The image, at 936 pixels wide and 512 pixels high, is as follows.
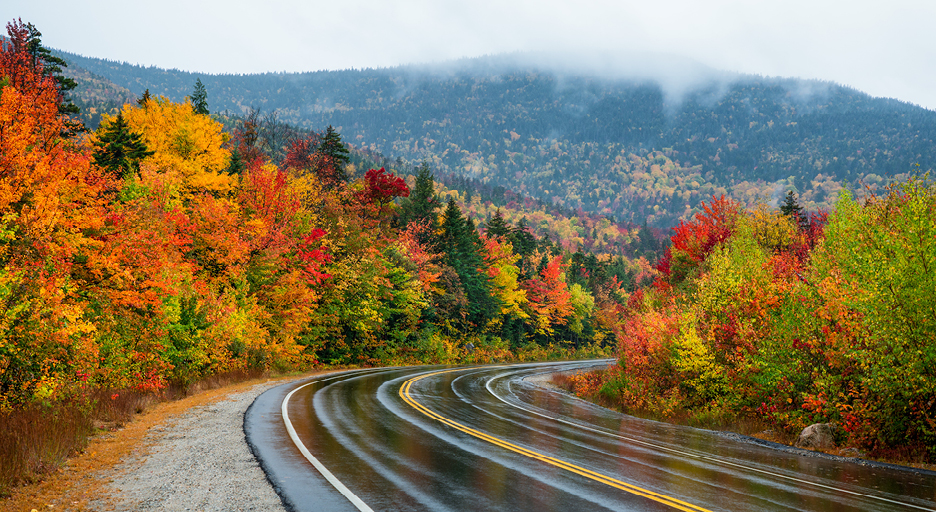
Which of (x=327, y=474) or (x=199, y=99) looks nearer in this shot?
(x=327, y=474)

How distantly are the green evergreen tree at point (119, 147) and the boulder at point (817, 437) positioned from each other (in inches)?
1312

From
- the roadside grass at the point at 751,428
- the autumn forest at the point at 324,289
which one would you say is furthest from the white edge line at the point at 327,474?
the roadside grass at the point at 751,428

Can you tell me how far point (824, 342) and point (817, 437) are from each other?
257 centimetres

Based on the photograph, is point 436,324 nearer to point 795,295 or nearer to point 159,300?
point 159,300

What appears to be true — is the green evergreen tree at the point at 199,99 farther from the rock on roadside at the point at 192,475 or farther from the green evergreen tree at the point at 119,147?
the rock on roadside at the point at 192,475

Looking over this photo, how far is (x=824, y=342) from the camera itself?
14984mm

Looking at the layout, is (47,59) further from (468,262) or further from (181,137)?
(468,262)

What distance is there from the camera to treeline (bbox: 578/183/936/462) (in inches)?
469

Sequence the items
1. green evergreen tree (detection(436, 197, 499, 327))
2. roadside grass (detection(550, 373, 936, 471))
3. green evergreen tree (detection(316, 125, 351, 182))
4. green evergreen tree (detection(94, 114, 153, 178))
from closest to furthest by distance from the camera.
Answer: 1. roadside grass (detection(550, 373, 936, 471))
2. green evergreen tree (detection(94, 114, 153, 178))
3. green evergreen tree (detection(316, 125, 351, 182))
4. green evergreen tree (detection(436, 197, 499, 327))

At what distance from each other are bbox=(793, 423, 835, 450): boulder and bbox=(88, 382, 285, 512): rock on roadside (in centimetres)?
1369

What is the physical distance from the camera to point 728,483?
952 centimetres

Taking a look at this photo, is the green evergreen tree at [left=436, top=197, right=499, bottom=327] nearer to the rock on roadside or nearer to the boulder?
the boulder

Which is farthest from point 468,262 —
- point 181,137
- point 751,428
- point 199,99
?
point 751,428

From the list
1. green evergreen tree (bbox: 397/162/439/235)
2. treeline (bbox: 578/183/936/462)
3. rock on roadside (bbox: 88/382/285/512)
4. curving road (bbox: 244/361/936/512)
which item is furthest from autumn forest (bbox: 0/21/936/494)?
green evergreen tree (bbox: 397/162/439/235)
